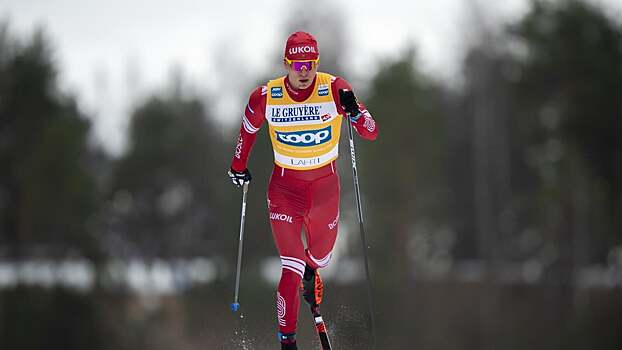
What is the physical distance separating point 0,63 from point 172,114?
8.47 meters

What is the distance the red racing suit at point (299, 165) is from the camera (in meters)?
9.51

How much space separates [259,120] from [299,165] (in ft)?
1.99

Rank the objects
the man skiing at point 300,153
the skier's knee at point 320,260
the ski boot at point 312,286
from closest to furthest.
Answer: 1. the man skiing at point 300,153
2. the skier's knee at point 320,260
3. the ski boot at point 312,286

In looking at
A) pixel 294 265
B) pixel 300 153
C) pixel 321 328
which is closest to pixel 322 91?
pixel 300 153

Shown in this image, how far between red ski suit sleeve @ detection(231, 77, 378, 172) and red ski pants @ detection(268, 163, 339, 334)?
41cm

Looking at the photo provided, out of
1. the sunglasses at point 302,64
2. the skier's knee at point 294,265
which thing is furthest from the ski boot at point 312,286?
the sunglasses at point 302,64

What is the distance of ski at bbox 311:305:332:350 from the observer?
9992 millimetres

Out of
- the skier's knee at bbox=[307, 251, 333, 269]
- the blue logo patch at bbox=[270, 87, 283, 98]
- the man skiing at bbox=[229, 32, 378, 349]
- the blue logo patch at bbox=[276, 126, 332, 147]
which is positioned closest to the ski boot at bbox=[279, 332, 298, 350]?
the man skiing at bbox=[229, 32, 378, 349]

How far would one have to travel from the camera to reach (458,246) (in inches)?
2063

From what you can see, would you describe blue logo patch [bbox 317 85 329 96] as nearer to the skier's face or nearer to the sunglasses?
the skier's face

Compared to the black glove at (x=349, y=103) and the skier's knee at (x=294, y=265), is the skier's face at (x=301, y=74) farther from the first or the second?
the skier's knee at (x=294, y=265)

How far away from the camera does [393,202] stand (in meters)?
40.3

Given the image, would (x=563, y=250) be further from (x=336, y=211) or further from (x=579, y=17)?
(x=336, y=211)

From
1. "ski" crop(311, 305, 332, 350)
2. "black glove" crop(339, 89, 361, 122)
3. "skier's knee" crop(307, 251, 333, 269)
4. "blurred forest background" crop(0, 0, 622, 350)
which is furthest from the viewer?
"blurred forest background" crop(0, 0, 622, 350)
